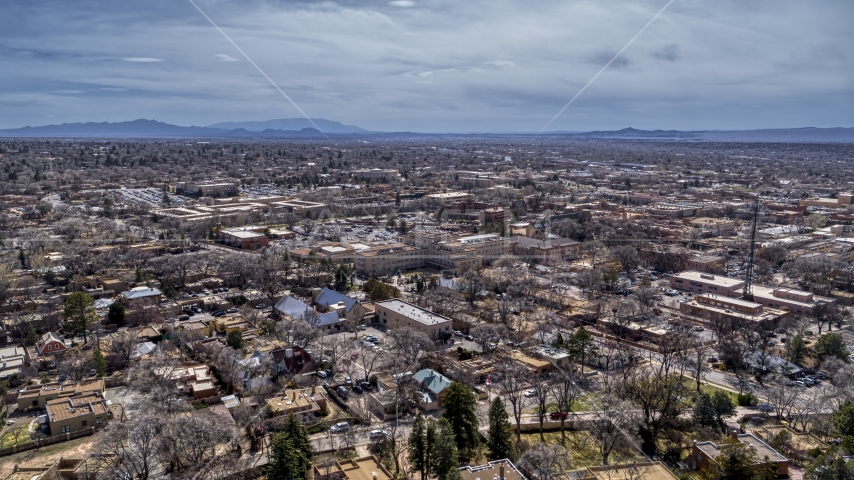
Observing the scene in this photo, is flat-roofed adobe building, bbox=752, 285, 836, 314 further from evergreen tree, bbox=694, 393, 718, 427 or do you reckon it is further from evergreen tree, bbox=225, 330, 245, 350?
evergreen tree, bbox=225, 330, 245, 350

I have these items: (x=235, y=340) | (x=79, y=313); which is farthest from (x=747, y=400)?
(x=79, y=313)

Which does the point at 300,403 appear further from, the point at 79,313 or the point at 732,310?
the point at 732,310

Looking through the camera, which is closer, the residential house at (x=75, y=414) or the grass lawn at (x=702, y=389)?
the residential house at (x=75, y=414)

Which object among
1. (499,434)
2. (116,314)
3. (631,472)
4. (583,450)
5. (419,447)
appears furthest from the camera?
(116,314)

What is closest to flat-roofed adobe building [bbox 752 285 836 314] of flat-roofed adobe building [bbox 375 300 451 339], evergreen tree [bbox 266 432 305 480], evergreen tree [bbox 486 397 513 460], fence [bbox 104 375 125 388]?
flat-roofed adobe building [bbox 375 300 451 339]

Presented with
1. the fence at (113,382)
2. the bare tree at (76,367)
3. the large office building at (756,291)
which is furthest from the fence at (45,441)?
the large office building at (756,291)

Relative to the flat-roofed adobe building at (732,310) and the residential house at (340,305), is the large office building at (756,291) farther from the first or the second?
the residential house at (340,305)
